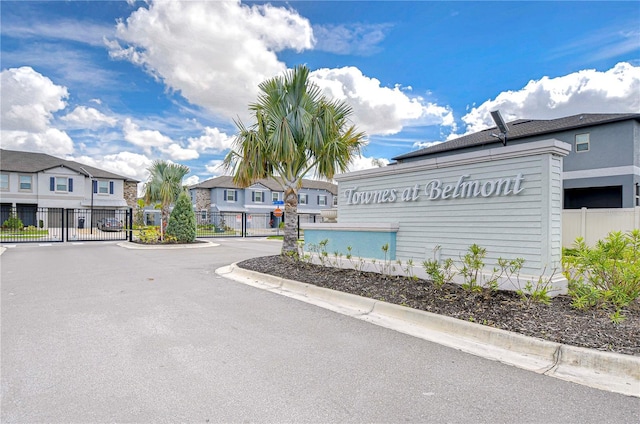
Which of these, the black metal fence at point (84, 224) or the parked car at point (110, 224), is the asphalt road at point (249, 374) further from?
the parked car at point (110, 224)

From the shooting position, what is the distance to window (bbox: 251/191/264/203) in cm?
4684

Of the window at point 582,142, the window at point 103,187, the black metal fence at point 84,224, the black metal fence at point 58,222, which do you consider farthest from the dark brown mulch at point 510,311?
the window at point 103,187

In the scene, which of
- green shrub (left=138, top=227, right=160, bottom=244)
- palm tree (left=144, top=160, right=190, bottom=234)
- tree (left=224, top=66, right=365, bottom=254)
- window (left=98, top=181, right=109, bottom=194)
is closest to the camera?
tree (left=224, top=66, right=365, bottom=254)

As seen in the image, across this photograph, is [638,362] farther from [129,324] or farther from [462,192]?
[129,324]

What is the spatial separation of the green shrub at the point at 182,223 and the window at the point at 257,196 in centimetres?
2617

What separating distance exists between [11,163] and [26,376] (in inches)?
1670

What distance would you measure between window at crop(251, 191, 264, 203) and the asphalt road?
133ft

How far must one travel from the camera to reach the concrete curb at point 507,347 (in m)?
3.67

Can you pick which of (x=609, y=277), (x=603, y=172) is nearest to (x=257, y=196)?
(x=603, y=172)

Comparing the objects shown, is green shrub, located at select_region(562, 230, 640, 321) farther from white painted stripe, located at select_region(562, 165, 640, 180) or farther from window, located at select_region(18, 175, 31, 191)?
window, located at select_region(18, 175, 31, 191)

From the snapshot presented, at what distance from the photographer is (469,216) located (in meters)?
7.05

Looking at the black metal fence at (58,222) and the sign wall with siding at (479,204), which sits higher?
the sign wall with siding at (479,204)

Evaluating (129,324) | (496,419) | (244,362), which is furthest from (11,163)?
(496,419)

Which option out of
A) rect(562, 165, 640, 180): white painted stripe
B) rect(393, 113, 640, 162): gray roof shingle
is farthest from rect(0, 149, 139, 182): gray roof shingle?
rect(562, 165, 640, 180): white painted stripe
